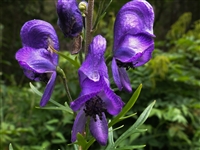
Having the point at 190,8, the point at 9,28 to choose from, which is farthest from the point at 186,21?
the point at 9,28

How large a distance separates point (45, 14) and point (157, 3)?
205 cm

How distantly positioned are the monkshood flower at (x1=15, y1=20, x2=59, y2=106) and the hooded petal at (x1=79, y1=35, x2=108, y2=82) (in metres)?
0.12

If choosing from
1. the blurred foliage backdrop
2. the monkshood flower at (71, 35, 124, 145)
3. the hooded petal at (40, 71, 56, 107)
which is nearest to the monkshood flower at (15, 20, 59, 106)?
the hooded petal at (40, 71, 56, 107)

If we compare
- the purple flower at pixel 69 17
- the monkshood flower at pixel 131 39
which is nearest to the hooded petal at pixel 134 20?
the monkshood flower at pixel 131 39

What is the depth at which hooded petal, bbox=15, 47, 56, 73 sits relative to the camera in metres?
0.91

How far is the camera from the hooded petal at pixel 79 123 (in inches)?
35.1

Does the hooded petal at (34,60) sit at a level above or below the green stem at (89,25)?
below

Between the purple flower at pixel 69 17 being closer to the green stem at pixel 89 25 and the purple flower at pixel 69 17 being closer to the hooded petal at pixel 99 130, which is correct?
the green stem at pixel 89 25

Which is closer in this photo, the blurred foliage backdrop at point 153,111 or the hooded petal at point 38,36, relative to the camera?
the hooded petal at point 38,36

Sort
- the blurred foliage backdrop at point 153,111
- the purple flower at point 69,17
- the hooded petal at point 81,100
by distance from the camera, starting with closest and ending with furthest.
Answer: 1. the hooded petal at point 81,100
2. the purple flower at point 69,17
3. the blurred foliage backdrop at point 153,111

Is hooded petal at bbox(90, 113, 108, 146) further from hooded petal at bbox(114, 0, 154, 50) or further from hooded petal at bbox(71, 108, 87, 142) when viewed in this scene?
hooded petal at bbox(114, 0, 154, 50)

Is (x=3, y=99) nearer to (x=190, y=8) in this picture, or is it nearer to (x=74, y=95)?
(x=74, y=95)

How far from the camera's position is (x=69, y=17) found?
37.5 inches

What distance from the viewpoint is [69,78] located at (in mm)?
2758
